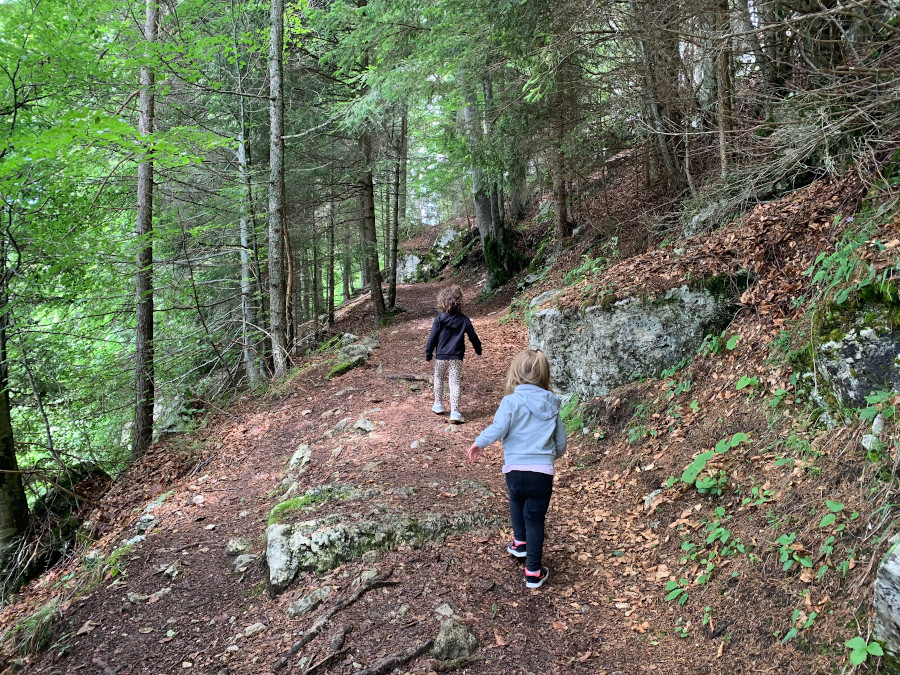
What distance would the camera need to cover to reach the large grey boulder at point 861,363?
10.8ft

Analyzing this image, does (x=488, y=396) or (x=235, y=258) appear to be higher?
(x=235, y=258)

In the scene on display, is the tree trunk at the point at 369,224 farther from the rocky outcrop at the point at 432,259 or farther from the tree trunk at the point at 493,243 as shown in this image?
the rocky outcrop at the point at 432,259

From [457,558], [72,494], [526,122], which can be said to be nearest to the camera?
[457,558]

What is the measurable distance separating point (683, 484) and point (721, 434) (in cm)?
58

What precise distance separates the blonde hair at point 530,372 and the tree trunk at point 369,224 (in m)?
10.9

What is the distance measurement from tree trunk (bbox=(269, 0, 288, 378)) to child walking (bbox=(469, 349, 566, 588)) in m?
7.09

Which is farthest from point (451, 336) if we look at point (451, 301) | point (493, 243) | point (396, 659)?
point (493, 243)

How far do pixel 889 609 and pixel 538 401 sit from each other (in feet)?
6.94

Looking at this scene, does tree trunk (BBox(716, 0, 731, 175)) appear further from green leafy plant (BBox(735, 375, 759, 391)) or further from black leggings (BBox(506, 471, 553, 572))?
black leggings (BBox(506, 471, 553, 572))

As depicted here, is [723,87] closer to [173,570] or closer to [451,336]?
[451,336]

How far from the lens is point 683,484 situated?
167 inches

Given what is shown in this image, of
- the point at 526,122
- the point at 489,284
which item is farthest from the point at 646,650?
the point at 489,284

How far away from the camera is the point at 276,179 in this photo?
9305 mm

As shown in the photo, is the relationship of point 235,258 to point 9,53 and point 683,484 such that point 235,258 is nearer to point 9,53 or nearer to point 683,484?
point 9,53
